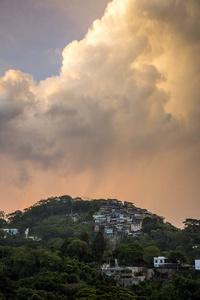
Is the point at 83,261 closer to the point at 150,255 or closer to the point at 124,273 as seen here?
the point at 124,273

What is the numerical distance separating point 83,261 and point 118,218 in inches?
1438

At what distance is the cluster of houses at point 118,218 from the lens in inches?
2862

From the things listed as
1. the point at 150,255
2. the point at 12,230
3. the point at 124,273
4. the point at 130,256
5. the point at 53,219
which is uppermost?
the point at 53,219

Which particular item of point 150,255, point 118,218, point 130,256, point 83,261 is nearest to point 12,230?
point 118,218

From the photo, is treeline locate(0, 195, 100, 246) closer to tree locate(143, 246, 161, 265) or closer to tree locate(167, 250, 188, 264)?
tree locate(143, 246, 161, 265)

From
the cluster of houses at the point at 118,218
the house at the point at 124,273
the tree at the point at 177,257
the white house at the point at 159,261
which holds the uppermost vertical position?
the cluster of houses at the point at 118,218

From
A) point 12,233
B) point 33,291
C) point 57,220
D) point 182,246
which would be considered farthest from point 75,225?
point 33,291

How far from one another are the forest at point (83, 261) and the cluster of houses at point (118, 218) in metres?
1.90

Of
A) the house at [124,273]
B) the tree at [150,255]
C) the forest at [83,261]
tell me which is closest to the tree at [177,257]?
the forest at [83,261]

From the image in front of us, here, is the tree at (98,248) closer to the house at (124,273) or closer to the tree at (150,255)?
the house at (124,273)

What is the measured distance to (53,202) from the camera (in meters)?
89.8

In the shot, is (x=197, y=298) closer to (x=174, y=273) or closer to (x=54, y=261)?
(x=174, y=273)

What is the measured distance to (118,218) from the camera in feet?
262

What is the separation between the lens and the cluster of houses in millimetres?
72688
